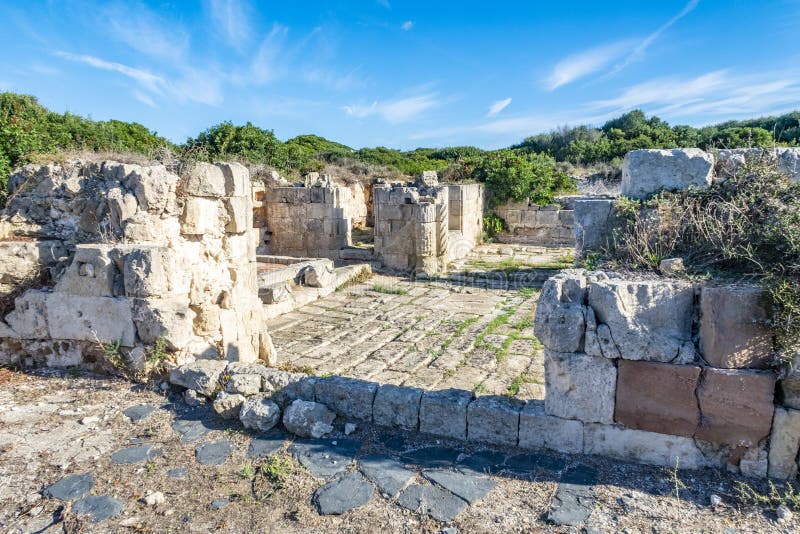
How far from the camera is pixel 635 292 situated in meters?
3.06

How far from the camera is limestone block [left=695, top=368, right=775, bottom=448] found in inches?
113

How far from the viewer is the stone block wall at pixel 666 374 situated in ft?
9.39

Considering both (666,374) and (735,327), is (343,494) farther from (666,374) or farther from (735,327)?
(735,327)

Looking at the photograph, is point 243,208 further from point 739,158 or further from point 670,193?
point 739,158

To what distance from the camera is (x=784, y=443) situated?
287 cm

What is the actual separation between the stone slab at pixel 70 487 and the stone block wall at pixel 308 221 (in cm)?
970

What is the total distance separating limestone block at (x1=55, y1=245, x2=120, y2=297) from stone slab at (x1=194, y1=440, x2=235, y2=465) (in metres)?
1.78

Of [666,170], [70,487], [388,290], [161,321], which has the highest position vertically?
[666,170]

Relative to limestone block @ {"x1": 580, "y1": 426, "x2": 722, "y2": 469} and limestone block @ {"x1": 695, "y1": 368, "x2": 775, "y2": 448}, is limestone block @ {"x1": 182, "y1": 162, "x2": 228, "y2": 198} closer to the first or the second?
limestone block @ {"x1": 580, "y1": 426, "x2": 722, "y2": 469}

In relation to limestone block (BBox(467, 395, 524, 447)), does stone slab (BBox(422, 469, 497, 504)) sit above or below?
below

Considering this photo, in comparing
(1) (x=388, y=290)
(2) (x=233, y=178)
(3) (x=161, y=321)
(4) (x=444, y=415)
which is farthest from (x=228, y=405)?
(1) (x=388, y=290)

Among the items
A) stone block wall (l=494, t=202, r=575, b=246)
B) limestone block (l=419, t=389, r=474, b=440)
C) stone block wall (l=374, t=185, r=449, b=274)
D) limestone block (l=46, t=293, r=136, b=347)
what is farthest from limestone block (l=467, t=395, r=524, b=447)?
stone block wall (l=494, t=202, r=575, b=246)

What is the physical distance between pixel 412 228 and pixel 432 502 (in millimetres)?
8594

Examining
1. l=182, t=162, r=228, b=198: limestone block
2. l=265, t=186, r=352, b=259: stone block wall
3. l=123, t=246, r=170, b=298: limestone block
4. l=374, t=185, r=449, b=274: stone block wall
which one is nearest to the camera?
l=123, t=246, r=170, b=298: limestone block
